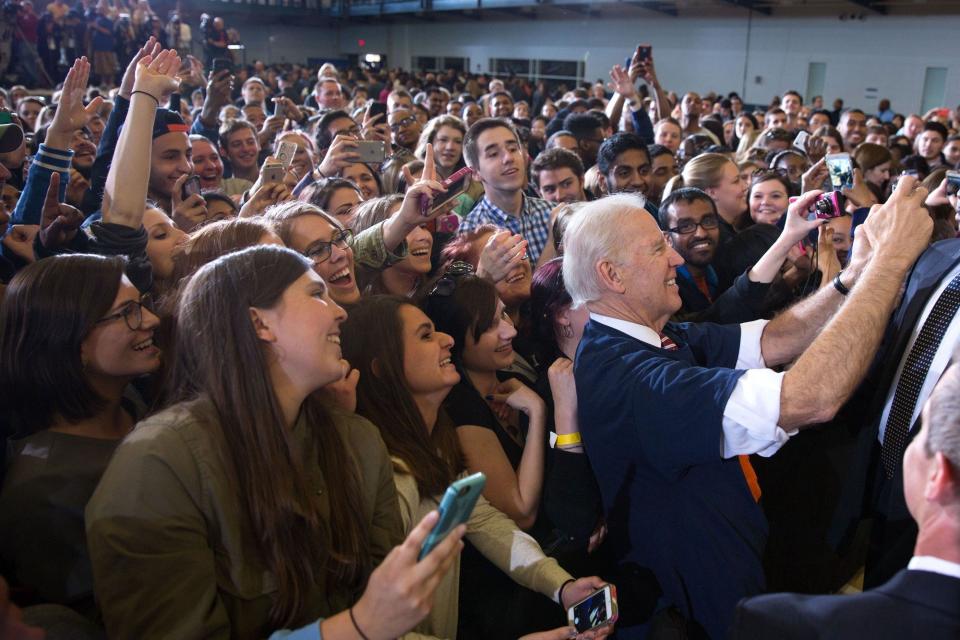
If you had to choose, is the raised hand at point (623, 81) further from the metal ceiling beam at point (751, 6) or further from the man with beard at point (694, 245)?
the metal ceiling beam at point (751, 6)

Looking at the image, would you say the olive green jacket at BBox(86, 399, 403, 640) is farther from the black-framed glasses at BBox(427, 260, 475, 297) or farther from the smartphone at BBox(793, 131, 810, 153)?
the smartphone at BBox(793, 131, 810, 153)

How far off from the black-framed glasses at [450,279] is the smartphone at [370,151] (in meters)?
1.44

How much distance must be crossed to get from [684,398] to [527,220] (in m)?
2.34

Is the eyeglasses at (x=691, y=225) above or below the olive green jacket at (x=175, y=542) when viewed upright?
above

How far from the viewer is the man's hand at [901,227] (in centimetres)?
160

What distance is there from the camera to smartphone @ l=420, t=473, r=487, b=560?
107 cm

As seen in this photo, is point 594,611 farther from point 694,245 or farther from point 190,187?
point 190,187

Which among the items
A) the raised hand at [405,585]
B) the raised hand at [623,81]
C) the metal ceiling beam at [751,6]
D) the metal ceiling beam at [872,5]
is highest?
the metal ceiling beam at [751,6]

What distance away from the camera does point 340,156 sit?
142 inches

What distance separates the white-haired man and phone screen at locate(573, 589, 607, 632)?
18 centimetres

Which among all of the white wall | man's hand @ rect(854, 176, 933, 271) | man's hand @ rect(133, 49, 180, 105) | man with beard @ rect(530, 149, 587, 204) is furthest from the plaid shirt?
the white wall

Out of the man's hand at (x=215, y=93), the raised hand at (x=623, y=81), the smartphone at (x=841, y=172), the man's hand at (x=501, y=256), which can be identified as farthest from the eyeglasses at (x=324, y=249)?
the raised hand at (x=623, y=81)

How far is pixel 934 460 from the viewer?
978 mm

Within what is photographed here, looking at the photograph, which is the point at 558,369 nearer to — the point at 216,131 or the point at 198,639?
the point at 198,639
